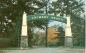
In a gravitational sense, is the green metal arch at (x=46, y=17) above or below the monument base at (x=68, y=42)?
above

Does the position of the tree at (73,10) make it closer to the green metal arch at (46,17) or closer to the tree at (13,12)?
the green metal arch at (46,17)

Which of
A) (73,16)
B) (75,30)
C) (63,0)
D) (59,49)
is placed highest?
(63,0)

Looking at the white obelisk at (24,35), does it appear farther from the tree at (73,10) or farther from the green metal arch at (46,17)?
the tree at (73,10)

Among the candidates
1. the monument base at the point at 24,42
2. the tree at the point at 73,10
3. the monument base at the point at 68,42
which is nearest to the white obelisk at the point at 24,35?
the monument base at the point at 24,42

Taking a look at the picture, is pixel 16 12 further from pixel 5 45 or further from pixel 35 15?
pixel 5 45

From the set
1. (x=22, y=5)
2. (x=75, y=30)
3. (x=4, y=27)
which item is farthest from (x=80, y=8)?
(x=4, y=27)

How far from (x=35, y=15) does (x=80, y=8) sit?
0.46m

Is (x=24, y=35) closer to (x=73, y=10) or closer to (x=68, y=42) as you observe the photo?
(x=68, y=42)

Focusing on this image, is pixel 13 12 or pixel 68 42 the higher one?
pixel 13 12

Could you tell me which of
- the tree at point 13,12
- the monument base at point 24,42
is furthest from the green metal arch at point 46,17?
the monument base at point 24,42

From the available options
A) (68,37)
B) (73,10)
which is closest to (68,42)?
(68,37)

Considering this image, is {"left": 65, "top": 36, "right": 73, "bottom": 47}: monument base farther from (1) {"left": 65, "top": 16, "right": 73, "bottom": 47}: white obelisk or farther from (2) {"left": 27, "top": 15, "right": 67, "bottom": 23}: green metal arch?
(2) {"left": 27, "top": 15, "right": 67, "bottom": 23}: green metal arch

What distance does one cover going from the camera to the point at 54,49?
192 centimetres

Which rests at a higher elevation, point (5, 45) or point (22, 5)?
point (22, 5)
